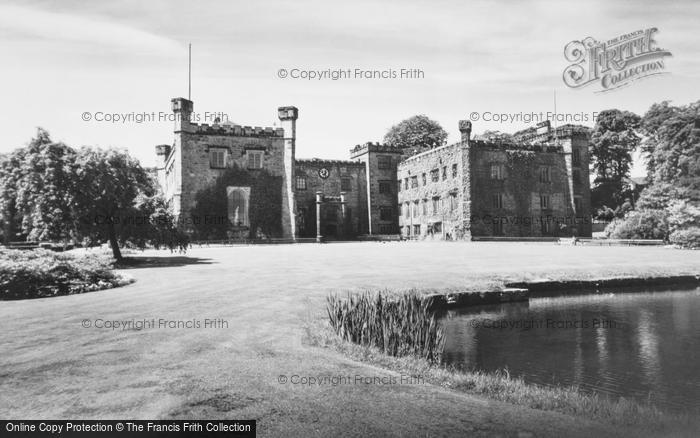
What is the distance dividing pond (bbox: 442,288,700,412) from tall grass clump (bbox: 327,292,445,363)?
688mm

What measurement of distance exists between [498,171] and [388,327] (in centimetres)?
4239

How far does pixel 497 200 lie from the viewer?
48.9m

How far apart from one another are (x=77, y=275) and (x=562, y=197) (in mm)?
46982

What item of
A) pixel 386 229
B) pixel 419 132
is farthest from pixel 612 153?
pixel 386 229

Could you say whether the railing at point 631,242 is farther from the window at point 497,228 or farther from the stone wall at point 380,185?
the stone wall at point 380,185

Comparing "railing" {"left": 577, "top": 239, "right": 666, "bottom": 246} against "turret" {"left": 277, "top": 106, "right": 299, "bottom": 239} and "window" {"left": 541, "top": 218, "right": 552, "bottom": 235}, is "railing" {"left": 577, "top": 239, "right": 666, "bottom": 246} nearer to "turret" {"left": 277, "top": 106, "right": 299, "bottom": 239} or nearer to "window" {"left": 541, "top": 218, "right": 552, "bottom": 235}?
"window" {"left": 541, "top": 218, "right": 552, "bottom": 235}

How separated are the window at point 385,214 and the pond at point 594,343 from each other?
40.5 meters

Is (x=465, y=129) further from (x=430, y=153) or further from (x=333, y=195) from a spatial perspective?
(x=333, y=195)

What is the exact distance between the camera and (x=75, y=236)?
21984 millimetres

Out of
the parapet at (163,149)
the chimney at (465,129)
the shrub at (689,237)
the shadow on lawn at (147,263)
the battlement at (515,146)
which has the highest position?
the parapet at (163,149)

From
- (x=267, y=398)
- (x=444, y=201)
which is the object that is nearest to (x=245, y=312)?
(x=267, y=398)

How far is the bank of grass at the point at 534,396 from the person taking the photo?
18.2ft

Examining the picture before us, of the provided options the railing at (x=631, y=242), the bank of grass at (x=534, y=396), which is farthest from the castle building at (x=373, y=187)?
the bank of grass at (x=534, y=396)

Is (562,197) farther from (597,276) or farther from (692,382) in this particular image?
(692,382)
